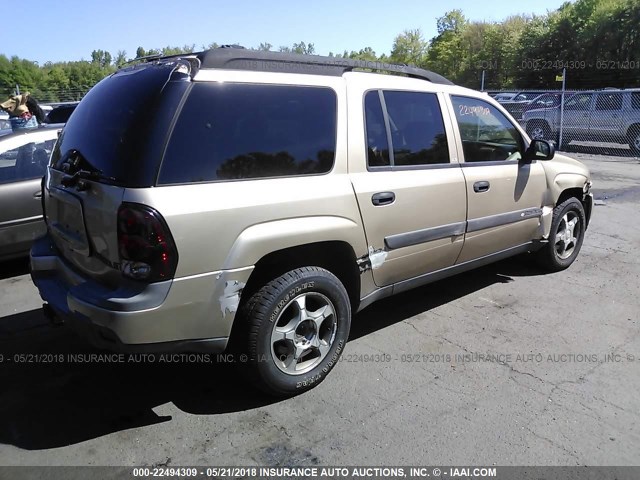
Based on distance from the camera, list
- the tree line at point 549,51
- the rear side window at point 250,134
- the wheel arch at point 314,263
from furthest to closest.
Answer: the tree line at point 549,51 < the wheel arch at point 314,263 < the rear side window at point 250,134

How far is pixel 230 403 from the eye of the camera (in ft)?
10.2

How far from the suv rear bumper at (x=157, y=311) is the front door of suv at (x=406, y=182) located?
1.08m

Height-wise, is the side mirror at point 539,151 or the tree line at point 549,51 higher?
the tree line at point 549,51

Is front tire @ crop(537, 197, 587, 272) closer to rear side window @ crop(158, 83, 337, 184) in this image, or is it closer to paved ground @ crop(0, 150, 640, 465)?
paved ground @ crop(0, 150, 640, 465)

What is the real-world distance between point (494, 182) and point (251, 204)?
7.93 ft

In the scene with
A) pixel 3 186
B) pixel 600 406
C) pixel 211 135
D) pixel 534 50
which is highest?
pixel 534 50

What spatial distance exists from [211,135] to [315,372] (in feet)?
5.20

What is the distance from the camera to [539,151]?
186 inches

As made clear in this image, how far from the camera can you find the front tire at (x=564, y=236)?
515 centimetres

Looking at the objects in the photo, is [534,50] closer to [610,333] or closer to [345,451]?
[610,333]

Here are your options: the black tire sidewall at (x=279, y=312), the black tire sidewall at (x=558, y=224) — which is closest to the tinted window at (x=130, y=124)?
the black tire sidewall at (x=279, y=312)

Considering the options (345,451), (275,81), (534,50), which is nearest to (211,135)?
(275,81)

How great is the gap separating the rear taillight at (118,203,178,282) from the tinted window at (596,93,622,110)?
53.1 ft

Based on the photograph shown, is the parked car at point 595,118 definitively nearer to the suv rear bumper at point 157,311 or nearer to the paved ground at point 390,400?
the paved ground at point 390,400
